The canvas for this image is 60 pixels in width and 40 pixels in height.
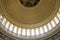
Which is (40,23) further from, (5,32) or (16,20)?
(5,32)

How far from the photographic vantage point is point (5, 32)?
14.6 m

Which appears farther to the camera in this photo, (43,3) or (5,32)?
(43,3)

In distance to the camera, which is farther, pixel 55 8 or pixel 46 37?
pixel 55 8

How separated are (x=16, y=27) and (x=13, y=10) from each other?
1756 millimetres

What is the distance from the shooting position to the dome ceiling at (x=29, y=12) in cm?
1612

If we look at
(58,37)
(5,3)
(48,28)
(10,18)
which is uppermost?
(5,3)

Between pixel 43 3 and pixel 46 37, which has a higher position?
pixel 43 3

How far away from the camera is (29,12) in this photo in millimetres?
16766

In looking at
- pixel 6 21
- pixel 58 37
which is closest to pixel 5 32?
pixel 6 21

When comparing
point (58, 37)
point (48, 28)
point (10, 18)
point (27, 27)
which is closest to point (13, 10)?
point (10, 18)

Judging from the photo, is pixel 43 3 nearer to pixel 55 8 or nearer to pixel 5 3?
pixel 55 8

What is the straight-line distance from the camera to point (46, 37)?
14664 mm

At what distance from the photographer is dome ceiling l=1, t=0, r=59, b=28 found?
1612cm

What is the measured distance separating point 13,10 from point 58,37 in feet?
17.6
